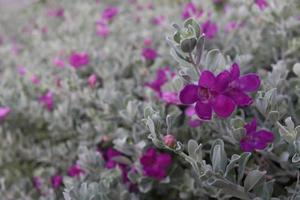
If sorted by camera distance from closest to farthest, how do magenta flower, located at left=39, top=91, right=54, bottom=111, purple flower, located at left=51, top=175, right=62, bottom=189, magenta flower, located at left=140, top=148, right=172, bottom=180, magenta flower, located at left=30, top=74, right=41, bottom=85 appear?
magenta flower, located at left=140, top=148, right=172, bottom=180
purple flower, located at left=51, top=175, right=62, bottom=189
magenta flower, located at left=39, top=91, right=54, bottom=111
magenta flower, located at left=30, top=74, right=41, bottom=85

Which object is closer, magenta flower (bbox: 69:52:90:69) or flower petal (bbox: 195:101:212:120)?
flower petal (bbox: 195:101:212:120)

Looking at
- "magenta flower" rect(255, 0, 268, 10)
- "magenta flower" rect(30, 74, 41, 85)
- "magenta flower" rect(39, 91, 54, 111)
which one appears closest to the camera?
"magenta flower" rect(255, 0, 268, 10)

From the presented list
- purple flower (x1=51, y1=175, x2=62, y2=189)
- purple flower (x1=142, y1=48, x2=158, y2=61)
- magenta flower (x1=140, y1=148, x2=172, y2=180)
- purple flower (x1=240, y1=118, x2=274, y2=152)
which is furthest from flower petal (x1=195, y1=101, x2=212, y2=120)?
purple flower (x1=142, y1=48, x2=158, y2=61)

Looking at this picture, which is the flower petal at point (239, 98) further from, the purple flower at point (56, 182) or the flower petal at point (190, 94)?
the purple flower at point (56, 182)

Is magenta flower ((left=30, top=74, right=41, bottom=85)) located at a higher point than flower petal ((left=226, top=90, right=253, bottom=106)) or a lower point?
lower

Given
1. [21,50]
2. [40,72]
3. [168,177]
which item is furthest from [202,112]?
[21,50]

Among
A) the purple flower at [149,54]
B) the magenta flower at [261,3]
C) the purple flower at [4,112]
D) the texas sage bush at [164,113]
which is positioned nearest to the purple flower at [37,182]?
the texas sage bush at [164,113]

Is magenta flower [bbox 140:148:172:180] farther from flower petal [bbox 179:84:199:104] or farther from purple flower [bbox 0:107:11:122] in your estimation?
purple flower [bbox 0:107:11:122]

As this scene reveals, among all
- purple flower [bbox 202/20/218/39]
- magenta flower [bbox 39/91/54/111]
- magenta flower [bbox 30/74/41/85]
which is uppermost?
purple flower [bbox 202/20/218/39]

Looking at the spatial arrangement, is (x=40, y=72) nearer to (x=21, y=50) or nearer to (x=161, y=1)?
(x=21, y=50)

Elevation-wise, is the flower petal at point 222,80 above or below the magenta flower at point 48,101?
above
